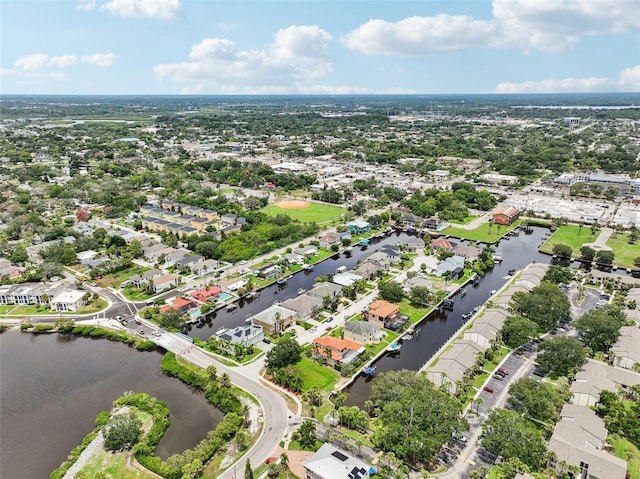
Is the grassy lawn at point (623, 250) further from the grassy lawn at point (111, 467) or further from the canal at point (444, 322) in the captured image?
the grassy lawn at point (111, 467)

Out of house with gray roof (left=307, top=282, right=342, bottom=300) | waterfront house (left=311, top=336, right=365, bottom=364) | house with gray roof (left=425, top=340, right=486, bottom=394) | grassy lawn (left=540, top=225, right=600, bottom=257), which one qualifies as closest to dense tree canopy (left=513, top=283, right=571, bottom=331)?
house with gray roof (left=425, top=340, right=486, bottom=394)

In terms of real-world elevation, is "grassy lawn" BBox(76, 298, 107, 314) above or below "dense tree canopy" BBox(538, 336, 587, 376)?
below

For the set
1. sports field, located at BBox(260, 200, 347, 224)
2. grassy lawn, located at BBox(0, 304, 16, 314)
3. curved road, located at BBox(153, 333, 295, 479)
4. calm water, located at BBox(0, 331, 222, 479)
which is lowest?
calm water, located at BBox(0, 331, 222, 479)

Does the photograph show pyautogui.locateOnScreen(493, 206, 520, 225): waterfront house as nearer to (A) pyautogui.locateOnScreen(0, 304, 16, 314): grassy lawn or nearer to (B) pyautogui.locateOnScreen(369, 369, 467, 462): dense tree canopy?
(B) pyautogui.locateOnScreen(369, 369, 467, 462): dense tree canopy

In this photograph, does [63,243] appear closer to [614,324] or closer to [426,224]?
[426,224]

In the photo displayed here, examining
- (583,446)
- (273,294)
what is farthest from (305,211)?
(583,446)

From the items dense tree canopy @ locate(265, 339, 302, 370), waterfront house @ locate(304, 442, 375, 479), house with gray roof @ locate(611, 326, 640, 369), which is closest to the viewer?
waterfront house @ locate(304, 442, 375, 479)

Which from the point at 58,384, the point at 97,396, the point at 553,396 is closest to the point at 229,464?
the point at 97,396
